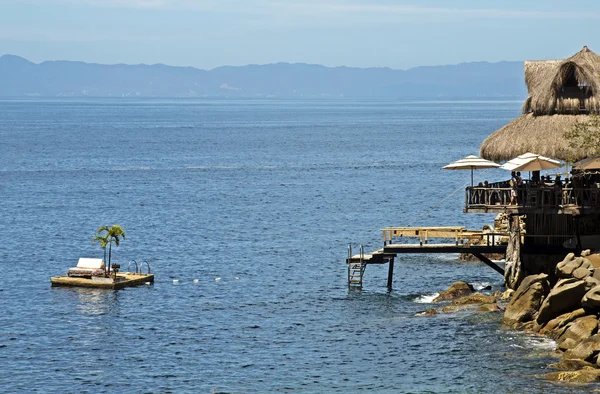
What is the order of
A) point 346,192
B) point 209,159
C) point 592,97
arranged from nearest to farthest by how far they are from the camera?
point 592,97 → point 346,192 → point 209,159

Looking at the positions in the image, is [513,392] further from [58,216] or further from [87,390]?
[58,216]

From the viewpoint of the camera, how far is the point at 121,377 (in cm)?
3562

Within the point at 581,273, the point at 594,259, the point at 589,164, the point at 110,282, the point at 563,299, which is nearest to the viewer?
the point at 563,299

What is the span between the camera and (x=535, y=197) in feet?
140

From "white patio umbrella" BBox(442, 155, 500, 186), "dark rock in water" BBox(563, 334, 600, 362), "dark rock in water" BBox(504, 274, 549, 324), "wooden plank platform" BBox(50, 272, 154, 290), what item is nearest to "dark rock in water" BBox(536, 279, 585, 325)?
"dark rock in water" BBox(504, 274, 549, 324)

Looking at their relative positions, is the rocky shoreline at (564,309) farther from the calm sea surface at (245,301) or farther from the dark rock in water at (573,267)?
the calm sea surface at (245,301)

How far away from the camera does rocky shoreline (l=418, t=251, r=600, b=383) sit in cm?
3294

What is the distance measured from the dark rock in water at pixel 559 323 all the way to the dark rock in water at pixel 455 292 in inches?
329

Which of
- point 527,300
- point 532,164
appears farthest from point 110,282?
point 532,164

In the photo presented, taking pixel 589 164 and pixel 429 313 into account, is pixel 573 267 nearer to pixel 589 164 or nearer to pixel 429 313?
pixel 589 164

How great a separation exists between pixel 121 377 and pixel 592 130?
22912 millimetres

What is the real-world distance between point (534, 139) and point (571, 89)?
10.4ft

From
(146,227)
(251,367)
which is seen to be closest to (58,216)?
(146,227)

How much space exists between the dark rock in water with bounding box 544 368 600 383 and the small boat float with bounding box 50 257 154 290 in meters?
24.1
